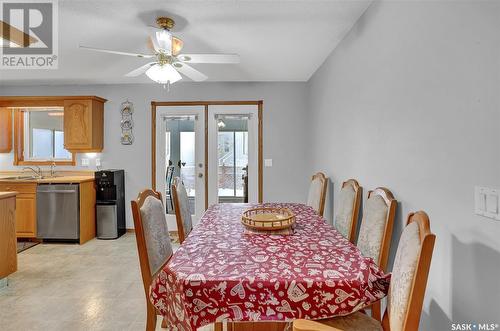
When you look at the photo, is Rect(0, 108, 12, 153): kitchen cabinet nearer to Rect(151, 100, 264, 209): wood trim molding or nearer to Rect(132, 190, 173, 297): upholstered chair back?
Rect(151, 100, 264, 209): wood trim molding

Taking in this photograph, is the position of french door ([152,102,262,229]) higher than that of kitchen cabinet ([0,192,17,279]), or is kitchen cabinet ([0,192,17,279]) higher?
french door ([152,102,262,229])

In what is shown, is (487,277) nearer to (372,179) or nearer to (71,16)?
(372,179)

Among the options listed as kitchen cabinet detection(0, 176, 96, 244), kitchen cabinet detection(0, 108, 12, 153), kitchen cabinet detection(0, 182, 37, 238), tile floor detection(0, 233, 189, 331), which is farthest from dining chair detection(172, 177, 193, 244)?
kitchen cabinet detection(0, 108, 12, 153)

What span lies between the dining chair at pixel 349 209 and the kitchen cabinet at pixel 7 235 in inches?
125

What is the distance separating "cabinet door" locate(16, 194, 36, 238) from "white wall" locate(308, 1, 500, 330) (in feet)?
14.1

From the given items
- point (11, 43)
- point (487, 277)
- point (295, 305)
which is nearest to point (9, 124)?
point (11, 43)

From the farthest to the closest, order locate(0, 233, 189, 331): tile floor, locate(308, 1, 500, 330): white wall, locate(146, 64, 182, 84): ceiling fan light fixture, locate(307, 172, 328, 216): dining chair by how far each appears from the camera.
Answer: locate(307, 172, 328, 216): dining chair
locate(146, 64, 182, 84): ceiling fan light fixture
locate(0, 233, 189, 331): tile floor
locate(308, 1, 500, 330): white wall

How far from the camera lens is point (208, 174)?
14.5 ft

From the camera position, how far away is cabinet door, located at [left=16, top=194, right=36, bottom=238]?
152 inches

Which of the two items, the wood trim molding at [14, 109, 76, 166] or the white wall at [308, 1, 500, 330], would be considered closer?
the white wall at [308, 1, 500, 330]

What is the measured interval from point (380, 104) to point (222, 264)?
1.52 m

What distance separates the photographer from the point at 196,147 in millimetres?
4422

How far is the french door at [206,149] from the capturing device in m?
4.41

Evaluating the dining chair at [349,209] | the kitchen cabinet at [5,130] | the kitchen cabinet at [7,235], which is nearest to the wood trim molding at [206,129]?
the kitchen cabinet at [7,235]
